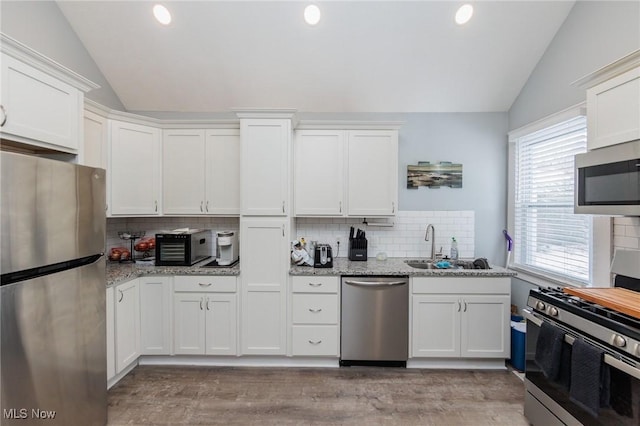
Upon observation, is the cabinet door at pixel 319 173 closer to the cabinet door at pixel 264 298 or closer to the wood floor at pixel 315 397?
the cabinet door at pixel 264 298

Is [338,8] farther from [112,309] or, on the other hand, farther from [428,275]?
[112,309]

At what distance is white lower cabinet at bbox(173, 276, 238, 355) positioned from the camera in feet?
8.50

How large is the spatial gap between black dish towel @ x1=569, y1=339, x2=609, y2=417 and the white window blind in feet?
3.69

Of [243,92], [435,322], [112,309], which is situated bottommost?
[435,322]

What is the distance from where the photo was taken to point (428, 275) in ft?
8.41

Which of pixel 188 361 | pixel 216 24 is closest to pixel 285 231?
pixel 188 361

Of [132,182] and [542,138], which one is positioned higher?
[542,138]

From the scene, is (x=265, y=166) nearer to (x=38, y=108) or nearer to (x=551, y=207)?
(x=38, y=108)

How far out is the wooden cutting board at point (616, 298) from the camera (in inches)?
54.4

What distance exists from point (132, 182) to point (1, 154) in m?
1.63

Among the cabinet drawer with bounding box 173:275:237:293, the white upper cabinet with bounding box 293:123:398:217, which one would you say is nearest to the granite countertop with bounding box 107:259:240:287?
the cabinet drawer with bounding box 173:275:237:293

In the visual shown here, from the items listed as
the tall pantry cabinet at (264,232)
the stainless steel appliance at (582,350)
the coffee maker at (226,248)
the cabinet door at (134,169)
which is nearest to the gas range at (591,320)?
the stainless steel appliance at (582,350)

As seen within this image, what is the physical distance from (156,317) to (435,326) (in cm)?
264

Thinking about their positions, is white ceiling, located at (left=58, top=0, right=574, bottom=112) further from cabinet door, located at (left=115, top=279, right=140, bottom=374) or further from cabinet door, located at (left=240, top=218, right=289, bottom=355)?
cabinet door, located at (left=115, top=279, right=140, bottom=374)
